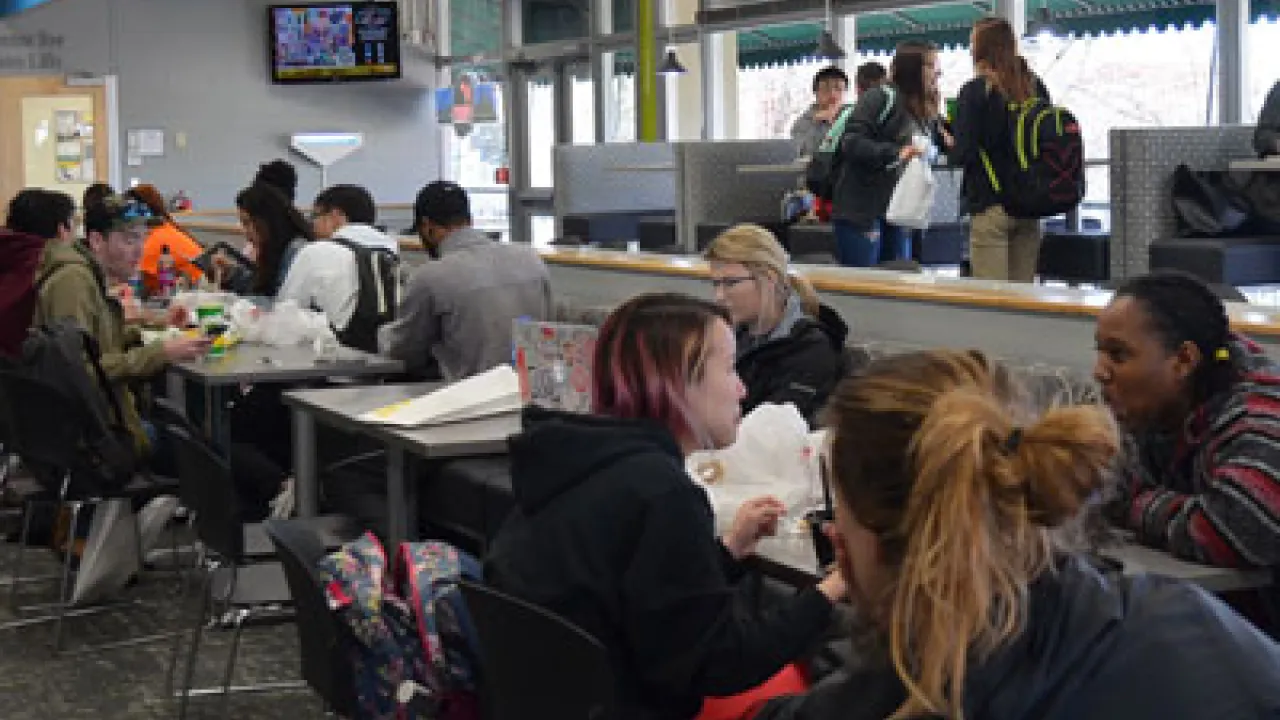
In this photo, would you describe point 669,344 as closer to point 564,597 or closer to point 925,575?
point 564,597

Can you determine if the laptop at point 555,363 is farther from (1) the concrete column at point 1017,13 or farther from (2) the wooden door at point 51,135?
(2) the wooden door at point 51,135

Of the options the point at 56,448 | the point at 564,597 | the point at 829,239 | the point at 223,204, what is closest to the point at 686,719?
the point at 564,597

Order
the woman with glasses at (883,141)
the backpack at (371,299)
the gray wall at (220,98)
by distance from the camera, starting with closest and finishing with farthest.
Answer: the backpack at (371,299), the woman with glasses at (883,141), the gray wall at (220,98)

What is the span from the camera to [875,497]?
154cm

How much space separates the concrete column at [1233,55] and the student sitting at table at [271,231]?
4822 mm

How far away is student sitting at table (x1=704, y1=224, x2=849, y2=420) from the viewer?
4547 millimetres

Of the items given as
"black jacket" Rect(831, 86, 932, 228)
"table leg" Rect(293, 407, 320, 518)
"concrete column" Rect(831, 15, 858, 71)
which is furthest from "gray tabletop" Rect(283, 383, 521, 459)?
"concrete column" Rect(831, 15, 858, 71)

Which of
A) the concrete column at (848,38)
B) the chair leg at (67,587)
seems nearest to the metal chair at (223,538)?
the chair leg at (67,587)

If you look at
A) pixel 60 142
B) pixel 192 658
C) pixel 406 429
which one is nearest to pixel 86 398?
pixel 192 658

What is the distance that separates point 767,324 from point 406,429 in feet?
3.11

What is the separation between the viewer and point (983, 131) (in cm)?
649

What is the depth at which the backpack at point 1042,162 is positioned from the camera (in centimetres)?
638

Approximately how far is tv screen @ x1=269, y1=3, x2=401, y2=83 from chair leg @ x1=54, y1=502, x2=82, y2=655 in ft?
37.6

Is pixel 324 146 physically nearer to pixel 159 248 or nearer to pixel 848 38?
pixel 848 38
